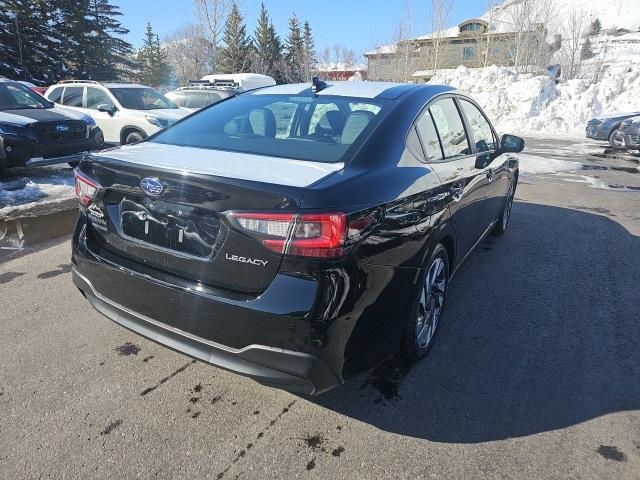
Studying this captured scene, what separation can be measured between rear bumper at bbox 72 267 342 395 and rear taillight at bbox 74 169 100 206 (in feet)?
2.44

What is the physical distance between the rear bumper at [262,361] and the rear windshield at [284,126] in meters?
0.99

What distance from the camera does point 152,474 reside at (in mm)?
2049

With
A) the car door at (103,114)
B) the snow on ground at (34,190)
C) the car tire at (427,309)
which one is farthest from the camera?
the car door at (103,114)

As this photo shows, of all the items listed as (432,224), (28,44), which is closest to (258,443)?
(432,224)

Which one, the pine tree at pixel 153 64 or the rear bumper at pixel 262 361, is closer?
the rear bumper at pixel 262 361

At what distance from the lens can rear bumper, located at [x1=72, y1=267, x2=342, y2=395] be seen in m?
2.00

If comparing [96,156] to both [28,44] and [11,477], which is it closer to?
[11,477]

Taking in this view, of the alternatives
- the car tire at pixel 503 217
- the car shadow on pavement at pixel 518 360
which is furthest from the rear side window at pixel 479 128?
the car shadow on pavement at pixel 518 360

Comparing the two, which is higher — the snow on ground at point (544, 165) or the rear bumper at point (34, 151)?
the rear bumper at point (34, 151)

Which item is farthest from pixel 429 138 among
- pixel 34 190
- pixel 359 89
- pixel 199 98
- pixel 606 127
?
pixel 606 127

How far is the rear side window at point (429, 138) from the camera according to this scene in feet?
9.37

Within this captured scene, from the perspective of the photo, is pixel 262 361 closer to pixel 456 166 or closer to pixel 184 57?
pixel 456 166

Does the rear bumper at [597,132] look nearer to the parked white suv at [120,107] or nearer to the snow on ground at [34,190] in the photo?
the parked white suv at [120,107]

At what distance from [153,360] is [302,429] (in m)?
1.07
